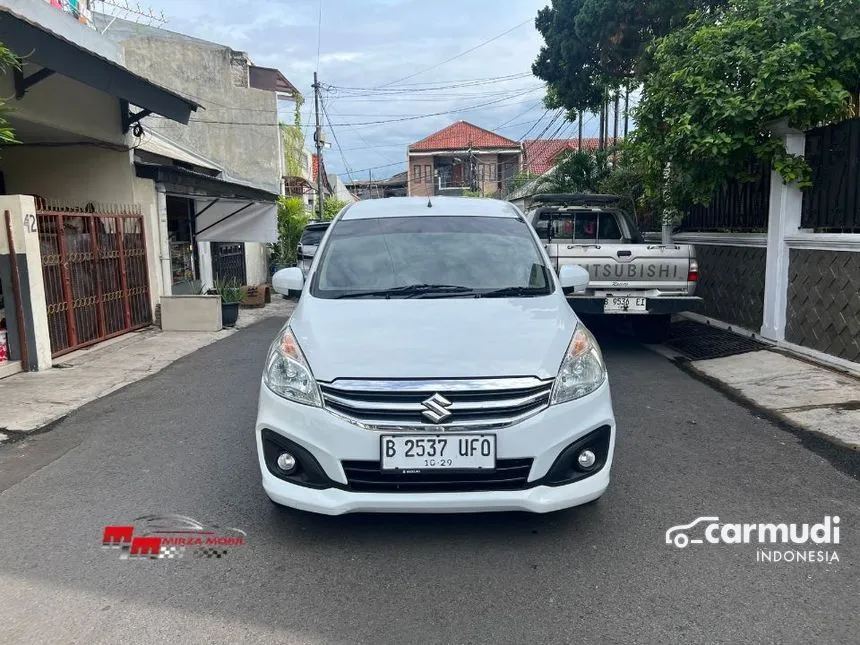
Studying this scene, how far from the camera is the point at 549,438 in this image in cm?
305

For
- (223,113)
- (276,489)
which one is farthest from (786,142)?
(223,113)

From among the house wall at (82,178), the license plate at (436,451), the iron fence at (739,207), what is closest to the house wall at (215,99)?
the house wall at (82,178)

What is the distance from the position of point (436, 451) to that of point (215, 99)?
21343 mm

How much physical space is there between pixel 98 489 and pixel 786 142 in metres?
7.74

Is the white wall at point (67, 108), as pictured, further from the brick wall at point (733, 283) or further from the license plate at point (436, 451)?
the brick wall at point (733, 283)

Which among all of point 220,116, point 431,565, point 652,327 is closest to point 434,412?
point 431,565

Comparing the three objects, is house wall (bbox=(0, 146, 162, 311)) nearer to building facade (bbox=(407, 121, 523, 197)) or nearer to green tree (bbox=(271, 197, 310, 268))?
green tree (bbox=(271, 197, 310, 268))

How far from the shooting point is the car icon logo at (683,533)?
3322 mm

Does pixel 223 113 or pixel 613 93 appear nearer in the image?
pixel 613 93

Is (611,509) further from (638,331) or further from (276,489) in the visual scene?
(638,331)

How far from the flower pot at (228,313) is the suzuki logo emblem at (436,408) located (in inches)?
361

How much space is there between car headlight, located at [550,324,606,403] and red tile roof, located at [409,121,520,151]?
1919 inches

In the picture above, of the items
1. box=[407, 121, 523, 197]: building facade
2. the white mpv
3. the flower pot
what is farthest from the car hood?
box=[407, 121, 523, 197]: building facade

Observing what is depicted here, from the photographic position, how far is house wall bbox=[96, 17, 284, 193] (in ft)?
65.1
